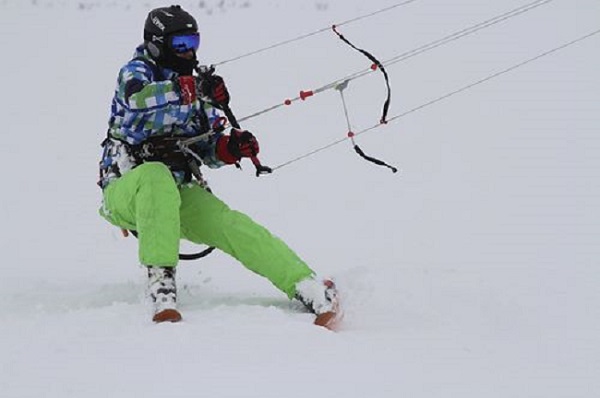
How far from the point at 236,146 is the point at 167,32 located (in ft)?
2.15

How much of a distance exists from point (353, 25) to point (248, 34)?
136cm

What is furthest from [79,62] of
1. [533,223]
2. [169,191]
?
[169,191]

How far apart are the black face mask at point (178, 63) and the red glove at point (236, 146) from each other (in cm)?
38

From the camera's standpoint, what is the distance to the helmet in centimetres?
414

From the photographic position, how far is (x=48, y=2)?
509 inches

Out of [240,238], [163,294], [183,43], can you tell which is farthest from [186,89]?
[163,294]

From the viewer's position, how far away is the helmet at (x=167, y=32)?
4141 mm

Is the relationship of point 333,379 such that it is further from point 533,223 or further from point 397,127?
point 397,127

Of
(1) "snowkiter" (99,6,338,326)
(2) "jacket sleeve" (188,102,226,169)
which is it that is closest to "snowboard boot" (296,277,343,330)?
(1) "snowkiter" (99,6,338,326)

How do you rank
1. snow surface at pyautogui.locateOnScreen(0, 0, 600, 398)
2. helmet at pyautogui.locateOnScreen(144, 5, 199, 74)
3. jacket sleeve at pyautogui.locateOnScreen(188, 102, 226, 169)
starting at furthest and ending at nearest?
jacket sleeve at pyautogui.locateOnScreen(188, 102, 226, 169), helmet at pyautogui.locateOnScreen(144, 5, 199, 74), snow surface at pyautogui.locateOnScreen(0, 0, 600, 398)

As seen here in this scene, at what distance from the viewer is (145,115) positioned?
13.8 ft

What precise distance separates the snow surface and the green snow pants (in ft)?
0.73

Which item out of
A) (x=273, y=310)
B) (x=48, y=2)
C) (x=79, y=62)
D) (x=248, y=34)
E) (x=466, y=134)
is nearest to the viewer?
(x=273, y=310)

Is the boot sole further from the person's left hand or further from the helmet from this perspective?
the helmet
